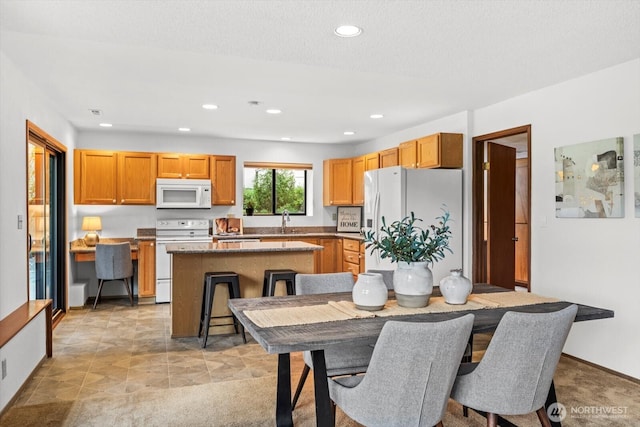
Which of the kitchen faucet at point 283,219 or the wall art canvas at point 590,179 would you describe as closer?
the wall art canvas at point 590,179

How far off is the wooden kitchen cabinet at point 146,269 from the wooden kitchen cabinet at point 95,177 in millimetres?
775

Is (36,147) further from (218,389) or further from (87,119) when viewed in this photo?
(218,389)

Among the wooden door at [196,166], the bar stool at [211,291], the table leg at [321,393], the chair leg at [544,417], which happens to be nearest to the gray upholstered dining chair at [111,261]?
the wooden door at [196,166]

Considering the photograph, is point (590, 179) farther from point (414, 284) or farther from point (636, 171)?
point (414, 284)

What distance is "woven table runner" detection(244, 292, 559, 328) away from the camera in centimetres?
223

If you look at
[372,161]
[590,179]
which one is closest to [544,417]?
[590,179]

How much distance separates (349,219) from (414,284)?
17.4 ft

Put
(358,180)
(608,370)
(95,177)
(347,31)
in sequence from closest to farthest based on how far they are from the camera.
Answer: (347,31) < (608,370) < (95,177) < (358,180)

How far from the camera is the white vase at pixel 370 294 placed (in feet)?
7.83

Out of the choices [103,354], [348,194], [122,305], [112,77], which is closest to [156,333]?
[103,354]

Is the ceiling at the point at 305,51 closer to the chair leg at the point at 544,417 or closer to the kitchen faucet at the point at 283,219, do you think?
the chair leg at the point at 544,417

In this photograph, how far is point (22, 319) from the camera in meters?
3.33

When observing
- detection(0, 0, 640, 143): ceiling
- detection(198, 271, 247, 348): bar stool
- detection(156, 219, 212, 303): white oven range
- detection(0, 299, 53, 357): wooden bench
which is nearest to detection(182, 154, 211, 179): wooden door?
detection(156, 219, 212, 303): white oven range

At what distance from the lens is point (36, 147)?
4.49 meters
